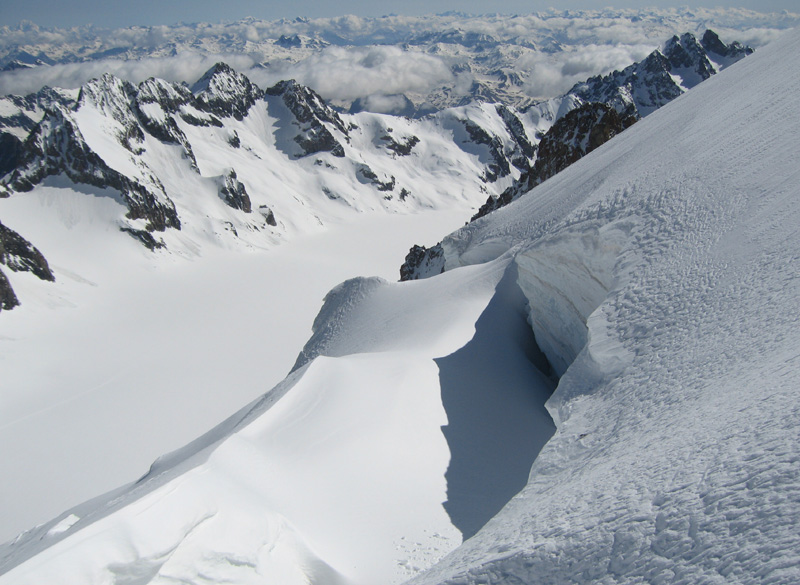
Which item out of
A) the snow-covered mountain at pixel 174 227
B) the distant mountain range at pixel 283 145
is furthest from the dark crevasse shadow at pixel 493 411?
the distant mountain range at pixel 283 145

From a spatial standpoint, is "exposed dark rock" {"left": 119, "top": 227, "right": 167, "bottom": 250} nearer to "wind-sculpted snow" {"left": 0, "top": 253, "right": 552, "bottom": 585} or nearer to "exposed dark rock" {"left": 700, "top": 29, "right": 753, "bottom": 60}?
"wind-sculpted snow" {"left": 0, "top": 253, "right": 552, "bottom": 585}

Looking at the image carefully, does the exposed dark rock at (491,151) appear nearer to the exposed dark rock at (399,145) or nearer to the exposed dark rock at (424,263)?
the exposed dark rock at (399,145)

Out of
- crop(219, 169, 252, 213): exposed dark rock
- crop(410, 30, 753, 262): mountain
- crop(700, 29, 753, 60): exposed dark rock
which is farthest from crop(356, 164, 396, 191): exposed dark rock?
crop(700, 29, 753, 60): exposed dark rock

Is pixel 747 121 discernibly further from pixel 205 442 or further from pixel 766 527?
pixel 205 442

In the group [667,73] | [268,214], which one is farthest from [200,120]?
[667,73]

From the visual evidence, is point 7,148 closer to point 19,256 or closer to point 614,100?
point 19,256
